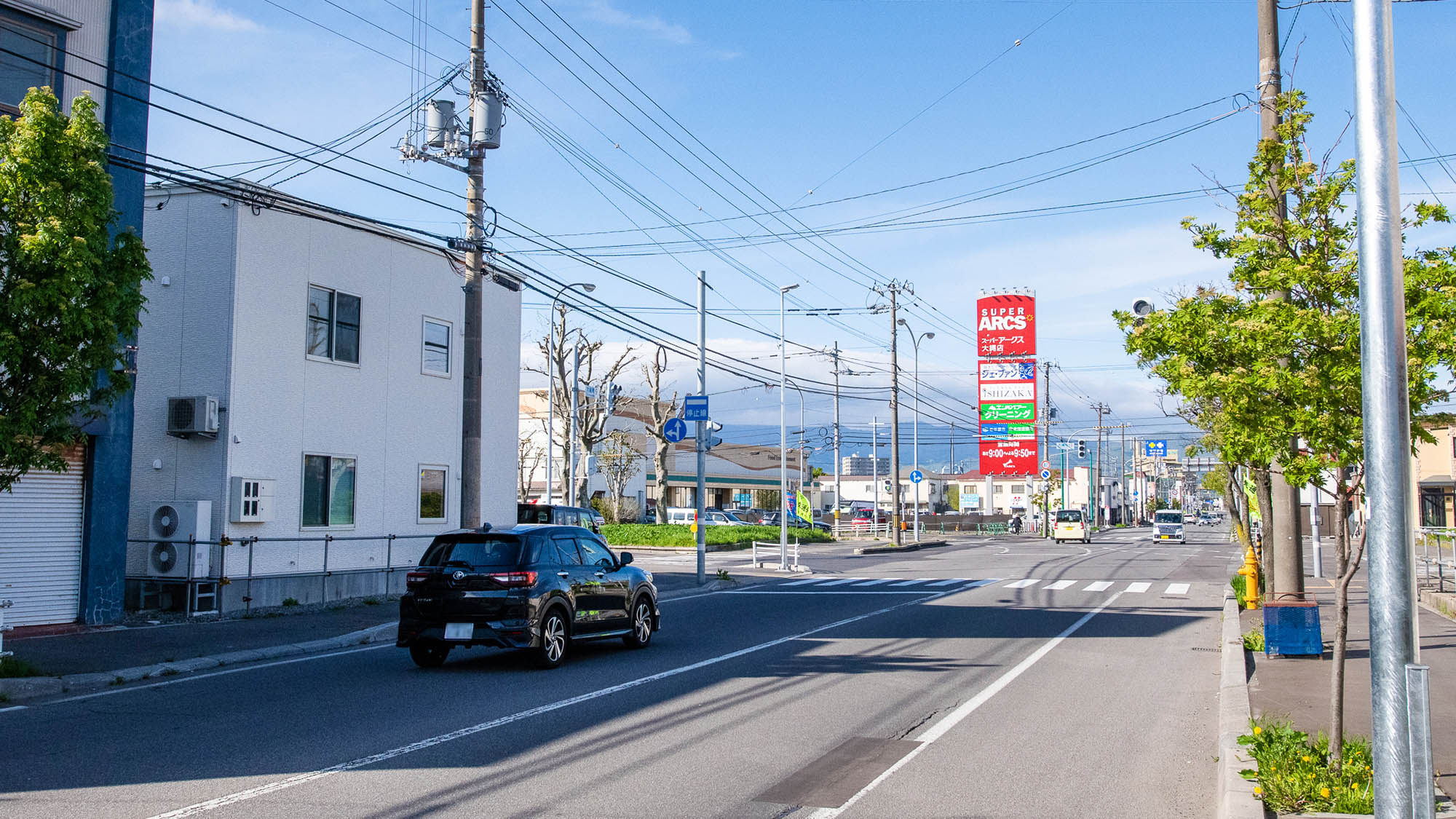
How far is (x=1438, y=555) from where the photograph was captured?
21.8m

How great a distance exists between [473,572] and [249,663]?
333 cm

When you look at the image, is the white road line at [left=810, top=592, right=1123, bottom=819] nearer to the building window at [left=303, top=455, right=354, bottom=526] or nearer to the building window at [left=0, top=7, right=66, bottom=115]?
the building window at [left=303, top=455, right=354, bottom=526]

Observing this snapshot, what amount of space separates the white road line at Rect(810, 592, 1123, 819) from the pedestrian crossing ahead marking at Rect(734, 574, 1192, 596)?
361 inches

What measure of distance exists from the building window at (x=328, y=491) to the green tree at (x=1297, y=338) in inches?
642

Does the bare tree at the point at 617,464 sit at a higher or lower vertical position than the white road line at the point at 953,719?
higher

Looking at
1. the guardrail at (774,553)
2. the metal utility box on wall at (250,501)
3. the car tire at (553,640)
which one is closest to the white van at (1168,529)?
the guardrail at (774,553)

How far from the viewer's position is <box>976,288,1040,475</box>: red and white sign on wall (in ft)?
177

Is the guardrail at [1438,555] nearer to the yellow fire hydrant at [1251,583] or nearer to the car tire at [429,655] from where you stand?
the yellow fire hydrant at [1251,583]

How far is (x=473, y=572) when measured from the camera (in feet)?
41.4

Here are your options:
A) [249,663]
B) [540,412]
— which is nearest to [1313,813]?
[249,663]

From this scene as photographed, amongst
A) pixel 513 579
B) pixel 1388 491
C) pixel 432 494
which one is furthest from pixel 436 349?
pixel 1388 491

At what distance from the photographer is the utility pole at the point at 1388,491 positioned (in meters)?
4.84

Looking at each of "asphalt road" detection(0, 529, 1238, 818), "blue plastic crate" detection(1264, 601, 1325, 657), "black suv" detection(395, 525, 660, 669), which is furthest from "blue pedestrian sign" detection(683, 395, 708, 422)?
"blue plastic crate" detection(1264, 601, 1325, 657)

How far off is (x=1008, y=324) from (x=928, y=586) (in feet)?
96.7
